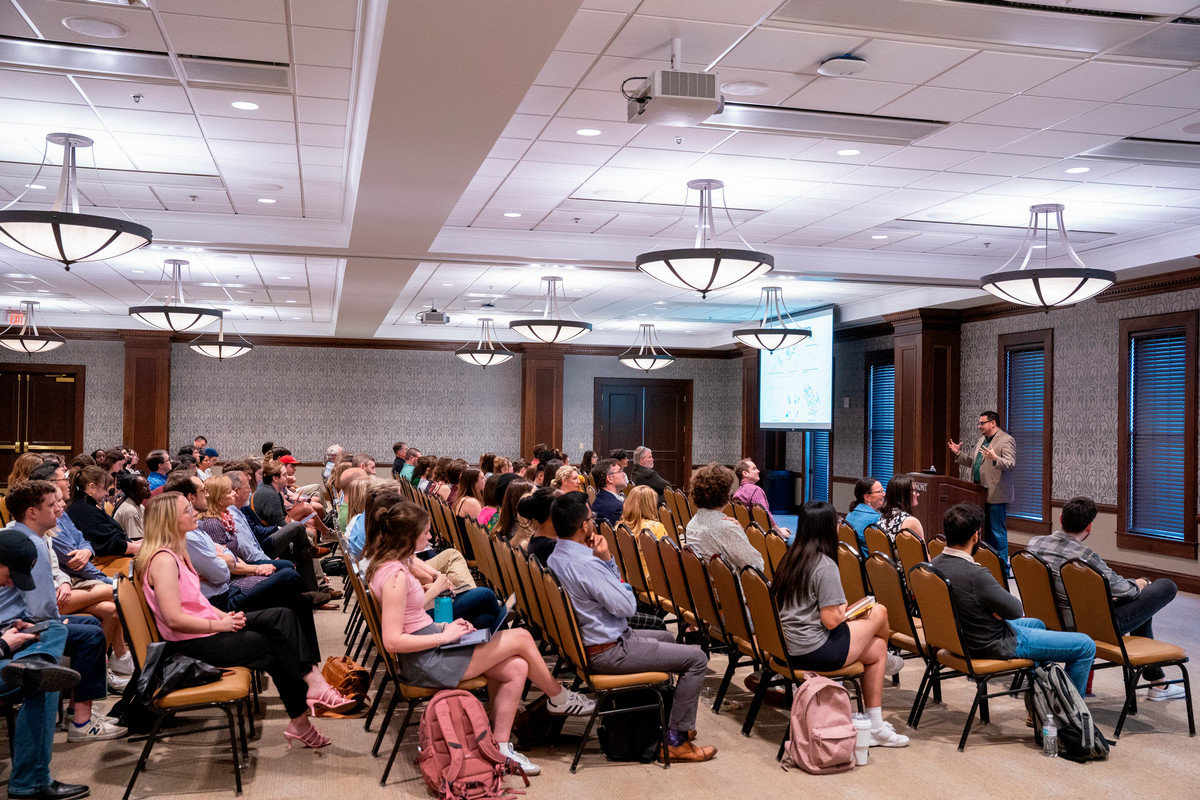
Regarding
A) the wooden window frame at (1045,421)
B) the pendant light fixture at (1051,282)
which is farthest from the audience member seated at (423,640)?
the wooden window frame at (1045,421)

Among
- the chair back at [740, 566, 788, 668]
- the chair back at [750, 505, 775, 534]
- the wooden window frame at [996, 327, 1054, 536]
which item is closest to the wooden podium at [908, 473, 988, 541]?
the wooden window frame at [996, 327, 1054, 536]

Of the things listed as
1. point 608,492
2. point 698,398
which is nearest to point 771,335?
point 608,492

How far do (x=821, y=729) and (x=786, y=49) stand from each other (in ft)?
11.0

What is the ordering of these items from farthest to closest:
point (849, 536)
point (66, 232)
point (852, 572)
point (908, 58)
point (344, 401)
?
point (344, 401) → point (849, 536) → point (66, 232) → point (852, 572) → point (908, 58)

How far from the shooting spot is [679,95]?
15.0ft

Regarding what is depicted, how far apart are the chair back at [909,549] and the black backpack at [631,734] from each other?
96.0 inches

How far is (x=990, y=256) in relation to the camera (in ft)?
35.4

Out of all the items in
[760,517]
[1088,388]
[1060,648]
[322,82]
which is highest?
[322,82]

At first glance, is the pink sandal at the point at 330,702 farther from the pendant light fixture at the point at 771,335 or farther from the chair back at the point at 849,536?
the pendant light fixture at the point at 771,335

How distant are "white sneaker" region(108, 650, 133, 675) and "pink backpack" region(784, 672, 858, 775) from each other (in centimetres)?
382

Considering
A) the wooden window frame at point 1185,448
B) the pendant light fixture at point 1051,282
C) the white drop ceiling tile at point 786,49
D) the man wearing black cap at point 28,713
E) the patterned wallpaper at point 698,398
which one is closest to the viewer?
the man wearing black cap at point 28,713

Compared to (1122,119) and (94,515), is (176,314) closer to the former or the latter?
(94,515)

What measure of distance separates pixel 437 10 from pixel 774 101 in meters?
2.59

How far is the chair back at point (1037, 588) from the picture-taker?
515 cm
